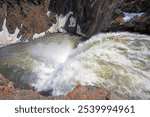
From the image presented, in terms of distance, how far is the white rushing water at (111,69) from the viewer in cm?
941

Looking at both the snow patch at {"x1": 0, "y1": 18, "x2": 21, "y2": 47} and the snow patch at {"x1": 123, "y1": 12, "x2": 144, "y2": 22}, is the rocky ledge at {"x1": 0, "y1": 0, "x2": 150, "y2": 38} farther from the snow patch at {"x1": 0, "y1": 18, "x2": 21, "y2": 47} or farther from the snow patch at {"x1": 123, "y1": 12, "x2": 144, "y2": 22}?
the snow patch at {"x1": 0, "y1": 18, "x2": 21, "y2": 47}

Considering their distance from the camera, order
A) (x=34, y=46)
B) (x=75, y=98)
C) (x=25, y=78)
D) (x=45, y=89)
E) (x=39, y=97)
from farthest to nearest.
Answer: (x=34, y=46) < (x=25, y=78) < (x=45, y=89) < (x=39, y=97) < (x=75, y=98)

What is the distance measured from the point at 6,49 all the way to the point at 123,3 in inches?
340

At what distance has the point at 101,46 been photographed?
497 inches

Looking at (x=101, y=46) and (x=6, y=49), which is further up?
(x=101, y=46)

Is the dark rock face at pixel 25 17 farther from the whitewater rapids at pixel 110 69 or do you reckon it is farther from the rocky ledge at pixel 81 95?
the rocky ledge at pixel 81 95

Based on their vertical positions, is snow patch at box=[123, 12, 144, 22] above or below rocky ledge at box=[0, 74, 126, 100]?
above

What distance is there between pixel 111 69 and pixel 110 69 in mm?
41

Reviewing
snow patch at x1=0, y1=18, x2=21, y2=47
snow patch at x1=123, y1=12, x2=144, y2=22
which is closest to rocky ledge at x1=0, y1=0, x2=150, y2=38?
snow patch at x1=123, y1=12, x2=144, y2=22

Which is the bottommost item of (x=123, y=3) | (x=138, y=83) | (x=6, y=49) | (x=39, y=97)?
(x=6, y=49)

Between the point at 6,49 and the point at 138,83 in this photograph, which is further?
the point at 6,49

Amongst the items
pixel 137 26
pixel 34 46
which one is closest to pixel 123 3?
pixel 137 26

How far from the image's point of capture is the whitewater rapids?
9414 millimetres

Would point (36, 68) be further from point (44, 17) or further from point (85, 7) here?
point (44, 17)
